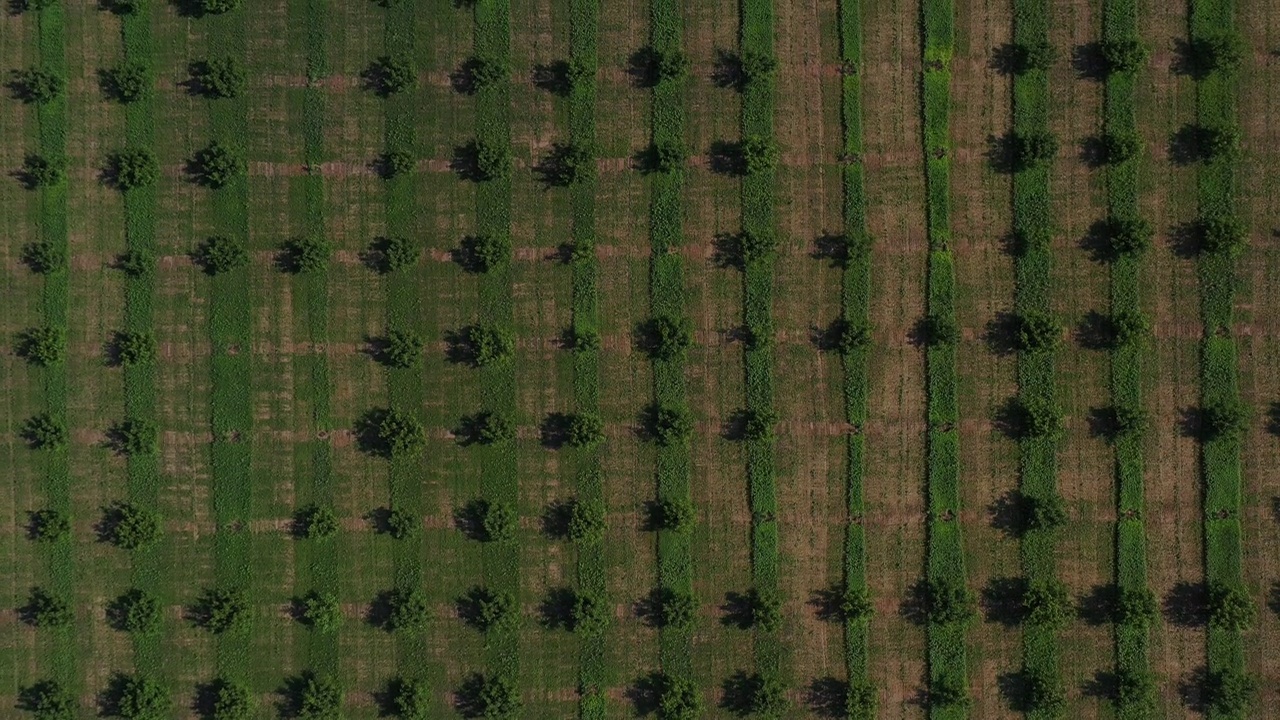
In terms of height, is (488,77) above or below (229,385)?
above

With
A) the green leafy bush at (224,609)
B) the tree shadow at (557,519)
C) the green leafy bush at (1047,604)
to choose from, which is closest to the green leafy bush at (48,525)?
the green leafy bush at (224,609)

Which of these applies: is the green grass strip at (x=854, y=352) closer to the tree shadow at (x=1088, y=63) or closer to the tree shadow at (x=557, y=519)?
the tree shadow at (x=1088, y=63)

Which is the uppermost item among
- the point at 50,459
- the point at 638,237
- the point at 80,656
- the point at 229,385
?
the point at 638,237

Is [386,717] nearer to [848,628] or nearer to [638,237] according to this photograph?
[848,628]

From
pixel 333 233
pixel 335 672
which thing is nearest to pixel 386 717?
pixel 335 672

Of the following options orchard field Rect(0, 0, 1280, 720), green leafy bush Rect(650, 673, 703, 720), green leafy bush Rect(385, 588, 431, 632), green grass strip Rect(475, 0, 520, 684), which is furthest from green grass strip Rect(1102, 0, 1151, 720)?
green leafy bush Rect(385, 588, 431, 632)
